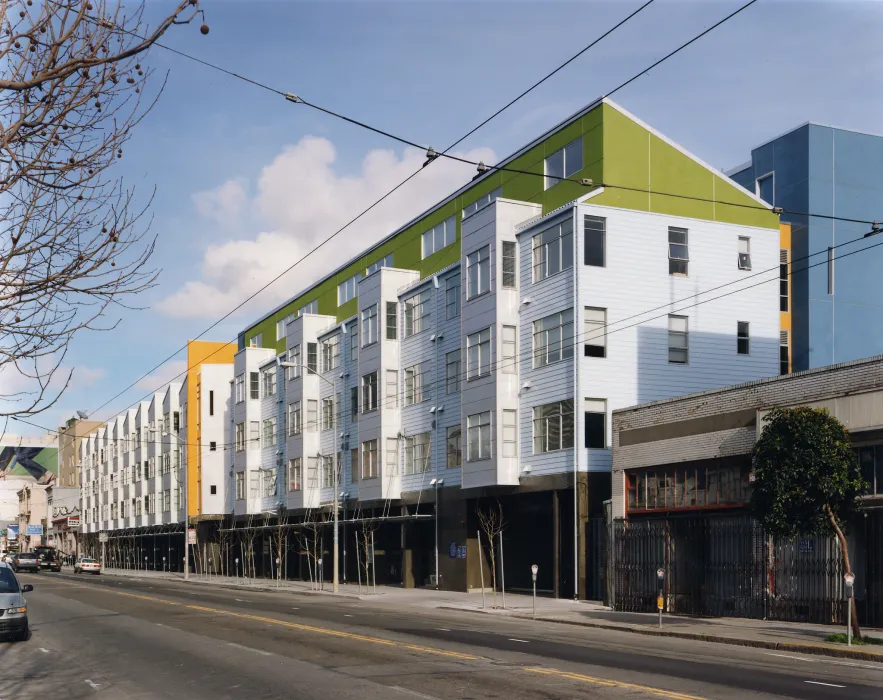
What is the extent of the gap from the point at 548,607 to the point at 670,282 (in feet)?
44.1

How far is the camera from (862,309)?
5397cm

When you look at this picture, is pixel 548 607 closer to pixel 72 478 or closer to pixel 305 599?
pixel 305 599

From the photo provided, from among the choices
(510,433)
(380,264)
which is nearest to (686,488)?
(510,433)

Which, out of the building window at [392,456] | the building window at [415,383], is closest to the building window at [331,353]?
the building window at [392,456]

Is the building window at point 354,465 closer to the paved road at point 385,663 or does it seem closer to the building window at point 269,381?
the building window at point 269,381

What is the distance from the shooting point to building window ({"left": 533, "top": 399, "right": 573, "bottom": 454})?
38.8 m

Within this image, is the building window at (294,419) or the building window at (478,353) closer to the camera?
the building window at (478,353)

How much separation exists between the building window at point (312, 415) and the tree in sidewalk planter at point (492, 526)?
20.3 m

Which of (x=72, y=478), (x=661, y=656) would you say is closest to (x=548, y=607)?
(x=661, y=656)

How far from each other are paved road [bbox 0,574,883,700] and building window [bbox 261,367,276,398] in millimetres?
40779

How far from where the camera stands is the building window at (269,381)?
70438mm

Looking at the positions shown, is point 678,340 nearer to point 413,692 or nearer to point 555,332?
point 555,332

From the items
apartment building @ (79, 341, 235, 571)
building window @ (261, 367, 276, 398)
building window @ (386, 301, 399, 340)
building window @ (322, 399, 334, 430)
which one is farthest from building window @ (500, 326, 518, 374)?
apartment building @ (79, 341, 235, 571)

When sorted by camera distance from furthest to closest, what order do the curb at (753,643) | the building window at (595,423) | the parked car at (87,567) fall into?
the parked car at (87,567)
the building window at (595,423)
the curb at (753,643)
